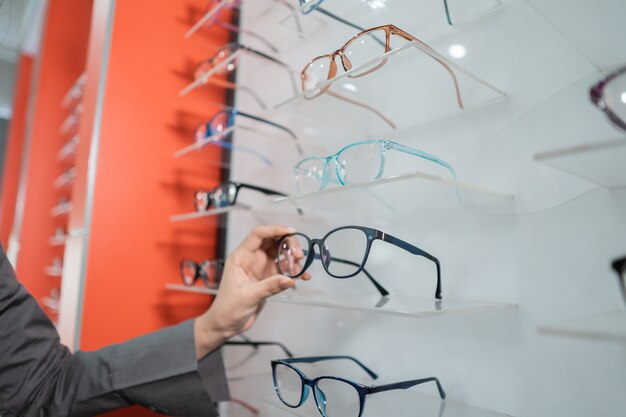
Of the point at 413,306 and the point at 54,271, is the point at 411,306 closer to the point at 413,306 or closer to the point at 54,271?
the point at 413,306

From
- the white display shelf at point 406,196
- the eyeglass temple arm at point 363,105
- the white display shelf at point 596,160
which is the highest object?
the eyeglass temple arm at point 363,105

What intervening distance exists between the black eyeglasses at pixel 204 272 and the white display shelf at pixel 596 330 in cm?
79

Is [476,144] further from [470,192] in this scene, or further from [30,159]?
[30,159]

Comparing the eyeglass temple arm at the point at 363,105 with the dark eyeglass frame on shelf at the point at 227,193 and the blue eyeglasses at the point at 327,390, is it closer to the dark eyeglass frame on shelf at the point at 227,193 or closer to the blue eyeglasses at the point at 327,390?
the dark eyeglass frame on shelf at the point at 227,193

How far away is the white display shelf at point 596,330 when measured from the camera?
0.39 meters

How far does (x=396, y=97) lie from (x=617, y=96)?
467 millimetres

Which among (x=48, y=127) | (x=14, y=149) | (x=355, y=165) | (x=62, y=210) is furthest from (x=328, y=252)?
(x=14, y=149)

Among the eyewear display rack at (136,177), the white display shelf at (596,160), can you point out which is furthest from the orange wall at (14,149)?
the white display shelf at (596,160)

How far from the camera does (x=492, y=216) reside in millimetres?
699

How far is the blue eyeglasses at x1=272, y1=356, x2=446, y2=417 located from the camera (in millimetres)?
634

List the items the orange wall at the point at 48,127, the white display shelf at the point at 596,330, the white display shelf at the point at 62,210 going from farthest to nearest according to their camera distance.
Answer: the orange wall at the point at 48,127 → the white display shelf at the point at 62,210 → the white display shelf at the point at 596,330

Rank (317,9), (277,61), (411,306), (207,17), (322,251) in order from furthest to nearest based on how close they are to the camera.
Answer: (207,17) < (277,61) < (317,9) < (322,251) < (411,306)

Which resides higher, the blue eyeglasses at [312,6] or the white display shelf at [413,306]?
the blue eyeglasses at [312,6]

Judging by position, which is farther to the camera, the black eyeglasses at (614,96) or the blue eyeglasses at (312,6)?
the blue eyeglasses at (312,6)
